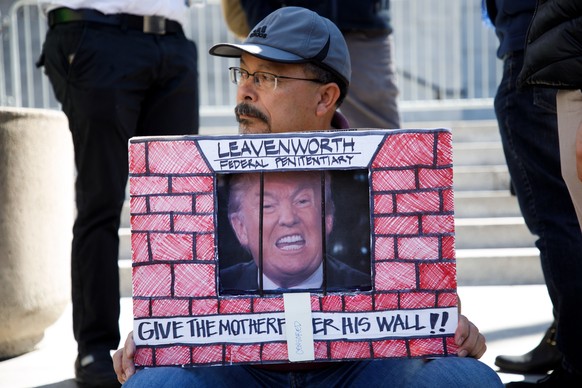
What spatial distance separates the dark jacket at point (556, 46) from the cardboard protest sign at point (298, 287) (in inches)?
13.8

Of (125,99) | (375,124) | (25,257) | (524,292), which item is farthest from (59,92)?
(524,292)

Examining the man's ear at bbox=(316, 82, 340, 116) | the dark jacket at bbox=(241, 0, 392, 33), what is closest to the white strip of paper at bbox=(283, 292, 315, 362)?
the man's ear at bbox=(316, 82, 340, 116)

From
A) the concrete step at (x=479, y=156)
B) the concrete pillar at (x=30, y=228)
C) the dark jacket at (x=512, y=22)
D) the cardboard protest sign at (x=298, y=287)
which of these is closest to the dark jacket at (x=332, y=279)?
the cardboard protest sign at (x=298, y=287)

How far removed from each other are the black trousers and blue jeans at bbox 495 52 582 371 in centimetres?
128

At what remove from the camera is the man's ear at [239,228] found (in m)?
1.88

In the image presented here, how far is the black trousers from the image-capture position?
132 inches

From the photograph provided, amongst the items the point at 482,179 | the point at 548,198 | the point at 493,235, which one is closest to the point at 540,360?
the point at 548,198

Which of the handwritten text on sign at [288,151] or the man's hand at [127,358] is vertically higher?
the handwritten text on sign at [288,151]

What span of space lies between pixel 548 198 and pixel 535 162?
123 mm

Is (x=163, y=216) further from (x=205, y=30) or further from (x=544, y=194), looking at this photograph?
(x=205, y=30)

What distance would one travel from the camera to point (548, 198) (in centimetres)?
297

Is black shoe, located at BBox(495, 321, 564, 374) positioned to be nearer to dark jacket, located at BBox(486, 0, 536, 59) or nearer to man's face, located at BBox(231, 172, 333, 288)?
dark jacket, located at BBox(486, 0, 536, 59)

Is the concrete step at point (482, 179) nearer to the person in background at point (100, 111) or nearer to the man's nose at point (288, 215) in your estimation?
the person in background at point (100, 111)

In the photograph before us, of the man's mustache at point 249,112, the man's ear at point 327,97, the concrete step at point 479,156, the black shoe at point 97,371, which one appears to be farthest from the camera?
the concrete step at point 479,156
